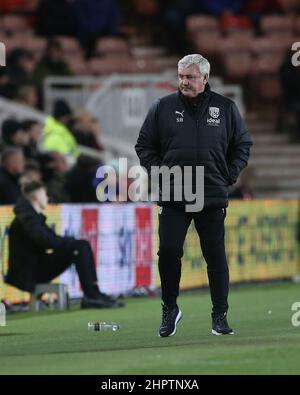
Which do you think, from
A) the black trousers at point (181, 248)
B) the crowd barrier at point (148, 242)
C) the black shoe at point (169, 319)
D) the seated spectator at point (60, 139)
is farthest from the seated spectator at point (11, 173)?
the black trousers at point (181, 248)

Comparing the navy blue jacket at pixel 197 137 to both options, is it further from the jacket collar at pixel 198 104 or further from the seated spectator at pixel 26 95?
the seated spectator at pixel 26 95

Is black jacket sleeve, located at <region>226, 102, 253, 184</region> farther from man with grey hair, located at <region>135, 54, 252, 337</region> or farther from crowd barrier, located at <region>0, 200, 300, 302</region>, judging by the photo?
crowd barrier, located at <region>0, 200, 300, 302</region>

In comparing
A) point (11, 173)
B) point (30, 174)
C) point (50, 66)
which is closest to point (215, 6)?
point (50, 66)

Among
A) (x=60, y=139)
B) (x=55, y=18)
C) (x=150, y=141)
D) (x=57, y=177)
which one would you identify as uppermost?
(x=55, y=18)

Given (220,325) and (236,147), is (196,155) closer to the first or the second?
(236,147)

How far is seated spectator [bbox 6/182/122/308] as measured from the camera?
17.0m

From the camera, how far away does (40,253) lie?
17.3 metres

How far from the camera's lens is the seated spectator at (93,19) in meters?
27.4

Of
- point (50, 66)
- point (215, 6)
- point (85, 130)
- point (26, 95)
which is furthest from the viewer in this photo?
point (215, 6)

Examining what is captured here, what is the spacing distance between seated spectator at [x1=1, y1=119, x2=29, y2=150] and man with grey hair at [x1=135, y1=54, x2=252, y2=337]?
27.1ft

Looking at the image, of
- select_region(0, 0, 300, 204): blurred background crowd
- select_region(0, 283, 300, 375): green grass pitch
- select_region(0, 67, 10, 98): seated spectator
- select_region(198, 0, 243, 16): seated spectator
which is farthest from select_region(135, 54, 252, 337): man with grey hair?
select_region(198, 0, 243, 16): seated spectator

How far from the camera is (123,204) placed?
65.3ft

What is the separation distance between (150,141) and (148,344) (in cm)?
159
